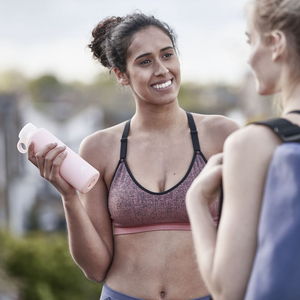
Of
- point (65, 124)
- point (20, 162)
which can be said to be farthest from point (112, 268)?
point (65, 124)

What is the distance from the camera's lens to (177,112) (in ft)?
10.1

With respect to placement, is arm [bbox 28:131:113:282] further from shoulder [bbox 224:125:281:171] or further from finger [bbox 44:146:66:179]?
shoulder [bbox 224:125:281:171]

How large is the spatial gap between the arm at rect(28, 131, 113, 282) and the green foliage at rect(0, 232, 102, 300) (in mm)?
11431

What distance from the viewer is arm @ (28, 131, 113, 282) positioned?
8.82 ft

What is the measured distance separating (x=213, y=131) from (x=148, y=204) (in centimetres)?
50

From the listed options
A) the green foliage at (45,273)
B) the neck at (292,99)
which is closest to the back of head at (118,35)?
the neck at (292,99)

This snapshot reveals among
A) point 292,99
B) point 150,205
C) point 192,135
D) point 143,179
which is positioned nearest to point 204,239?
point 292,99

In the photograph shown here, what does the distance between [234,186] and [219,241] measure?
0.16 metres

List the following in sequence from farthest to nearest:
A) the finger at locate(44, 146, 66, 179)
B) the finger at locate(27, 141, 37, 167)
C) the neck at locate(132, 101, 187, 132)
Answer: the neck at locate(132, 101, 187, 132), the finger at locate(27, 141, 37, 167), the finger at locate(44, 146, 66, 179)

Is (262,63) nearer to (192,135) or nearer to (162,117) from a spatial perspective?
(192,135)

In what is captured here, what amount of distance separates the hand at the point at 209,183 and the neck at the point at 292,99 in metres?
0.26

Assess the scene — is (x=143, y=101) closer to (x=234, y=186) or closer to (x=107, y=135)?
(x=107, y=135)

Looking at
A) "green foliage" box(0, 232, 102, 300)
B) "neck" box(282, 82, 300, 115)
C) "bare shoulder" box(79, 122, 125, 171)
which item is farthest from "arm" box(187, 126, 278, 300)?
"green foliage" box(0, 232, 102, 300)

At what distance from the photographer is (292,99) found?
181 centimetres
